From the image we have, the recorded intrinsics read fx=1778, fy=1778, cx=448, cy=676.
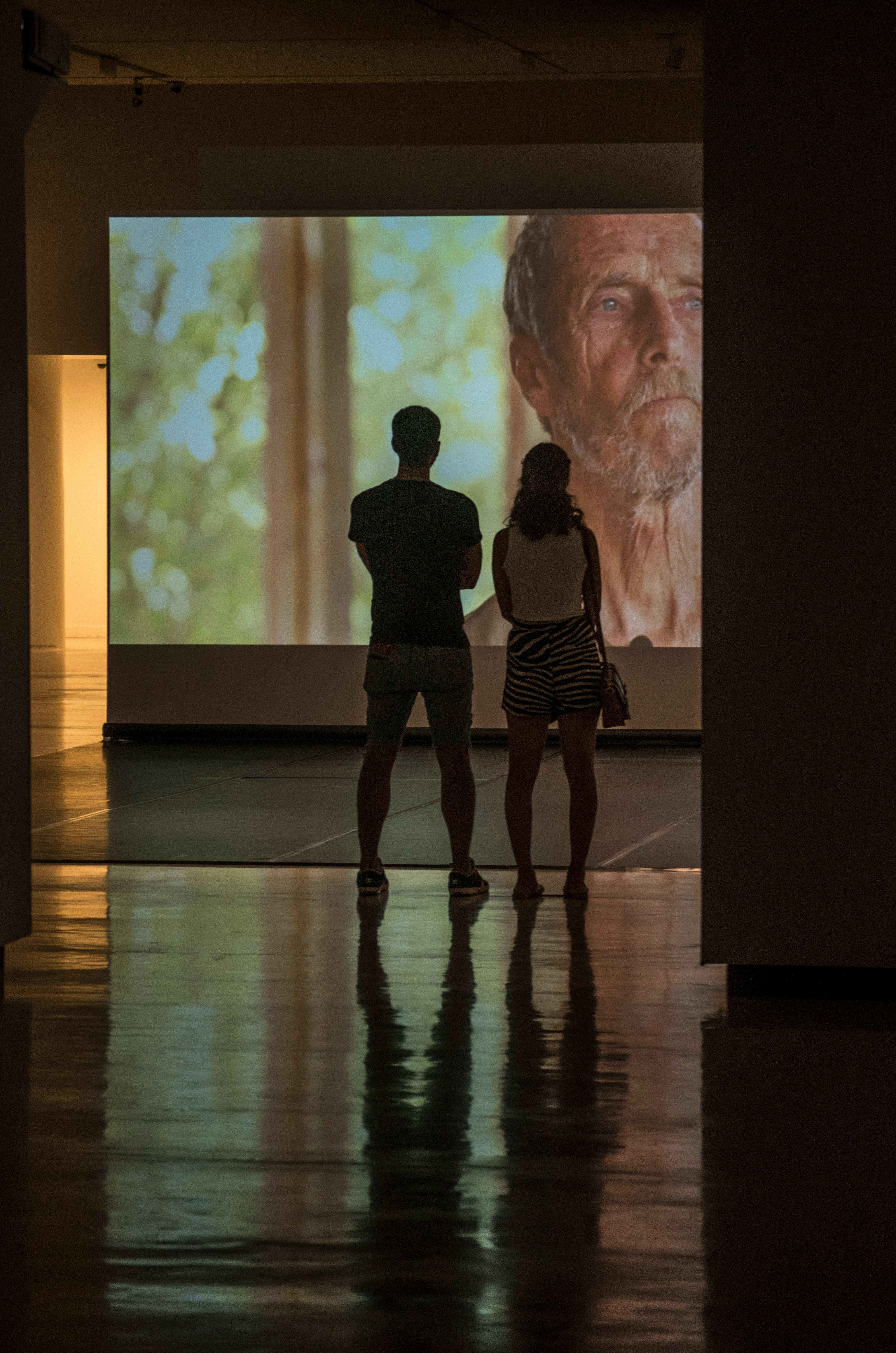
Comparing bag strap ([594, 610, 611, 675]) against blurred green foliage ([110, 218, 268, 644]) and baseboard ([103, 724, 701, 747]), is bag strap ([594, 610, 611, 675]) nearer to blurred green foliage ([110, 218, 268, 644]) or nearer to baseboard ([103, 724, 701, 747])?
baseboard ([103, 724, 701, 747])

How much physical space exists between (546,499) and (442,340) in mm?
7021

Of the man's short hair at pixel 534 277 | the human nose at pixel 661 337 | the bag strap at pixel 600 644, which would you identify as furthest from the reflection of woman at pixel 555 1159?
the man's short hair at pixel 534 277

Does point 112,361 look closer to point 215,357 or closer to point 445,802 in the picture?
point 215,357

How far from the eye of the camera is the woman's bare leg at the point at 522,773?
651cm

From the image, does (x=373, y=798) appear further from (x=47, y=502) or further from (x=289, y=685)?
(x=47, y=502)

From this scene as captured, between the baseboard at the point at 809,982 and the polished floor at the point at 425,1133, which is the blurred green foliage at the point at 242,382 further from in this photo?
the baseboard at the point at 809,982

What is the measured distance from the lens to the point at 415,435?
6.45 metres

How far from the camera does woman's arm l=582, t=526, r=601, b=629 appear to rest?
6520mm

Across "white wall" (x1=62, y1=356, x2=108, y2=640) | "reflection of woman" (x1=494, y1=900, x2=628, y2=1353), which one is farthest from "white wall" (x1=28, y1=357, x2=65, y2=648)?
"reflection of woman" (x1=494, y1=900, x2=628, y2=1353)

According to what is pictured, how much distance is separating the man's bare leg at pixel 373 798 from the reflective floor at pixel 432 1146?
672 mm

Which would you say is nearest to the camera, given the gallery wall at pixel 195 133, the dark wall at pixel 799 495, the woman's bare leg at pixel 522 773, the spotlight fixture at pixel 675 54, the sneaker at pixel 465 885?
the dark wall at pixel 799 495

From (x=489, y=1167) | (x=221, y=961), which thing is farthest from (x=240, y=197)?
(x=489, y=1167)

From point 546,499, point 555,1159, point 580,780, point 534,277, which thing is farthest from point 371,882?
point 534,277

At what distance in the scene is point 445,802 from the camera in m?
6.59
